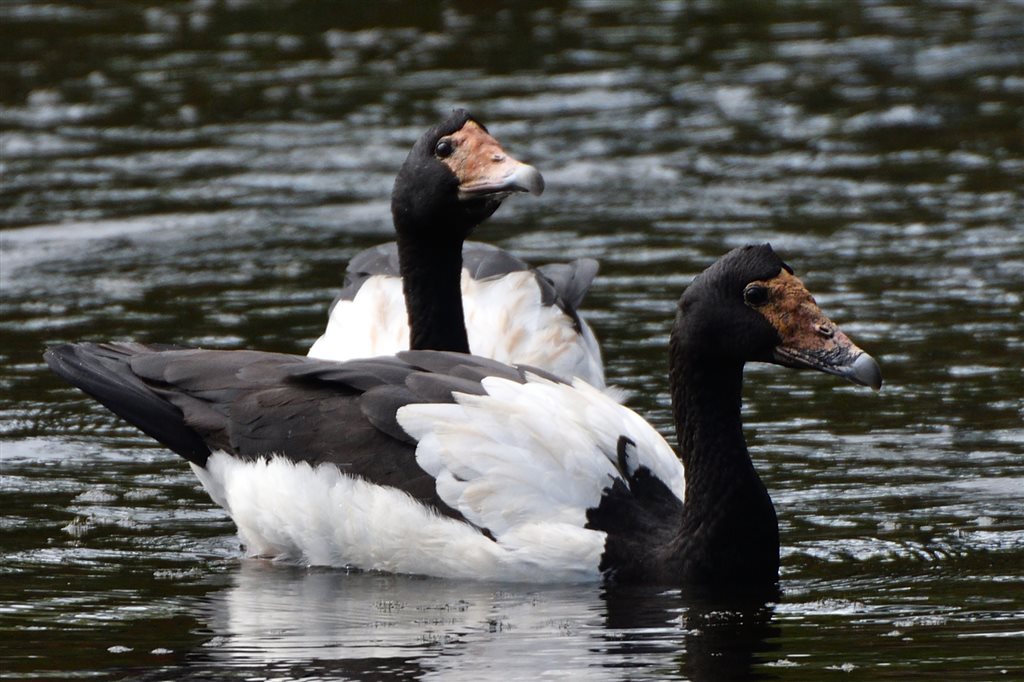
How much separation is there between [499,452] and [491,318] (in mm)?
2900

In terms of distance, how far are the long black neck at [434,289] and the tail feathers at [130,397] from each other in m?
1.64

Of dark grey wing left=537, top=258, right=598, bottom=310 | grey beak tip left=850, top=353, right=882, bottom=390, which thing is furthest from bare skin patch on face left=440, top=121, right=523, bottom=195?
grey beak tip left=850, top=353, right=882, bottom=390

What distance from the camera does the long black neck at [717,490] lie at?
886 centimetres

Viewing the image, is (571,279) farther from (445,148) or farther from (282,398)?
(282,398)

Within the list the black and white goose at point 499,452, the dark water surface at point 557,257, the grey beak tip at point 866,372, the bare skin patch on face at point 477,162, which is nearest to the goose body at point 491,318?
the dark water surface at point 557,257

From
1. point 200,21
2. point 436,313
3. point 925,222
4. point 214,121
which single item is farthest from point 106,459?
point 200,21

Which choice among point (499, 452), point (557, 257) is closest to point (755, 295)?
point (499, 452)

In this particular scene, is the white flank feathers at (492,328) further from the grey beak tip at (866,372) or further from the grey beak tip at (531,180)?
the grey beak tip at (866,372)

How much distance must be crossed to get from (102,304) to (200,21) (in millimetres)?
9981

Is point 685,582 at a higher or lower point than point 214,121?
lower

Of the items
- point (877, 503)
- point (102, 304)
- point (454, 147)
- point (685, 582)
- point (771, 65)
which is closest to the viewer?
point (685, 582)

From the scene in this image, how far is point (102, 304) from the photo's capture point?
13898mm

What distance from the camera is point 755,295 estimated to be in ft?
29.0

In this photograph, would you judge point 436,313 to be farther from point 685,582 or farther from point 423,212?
point 685,582
